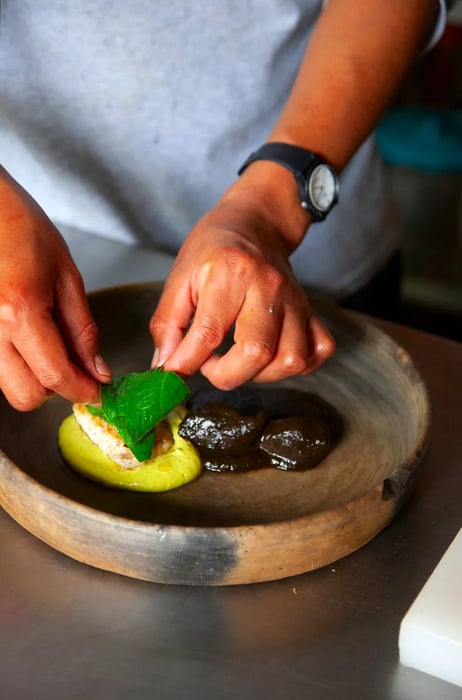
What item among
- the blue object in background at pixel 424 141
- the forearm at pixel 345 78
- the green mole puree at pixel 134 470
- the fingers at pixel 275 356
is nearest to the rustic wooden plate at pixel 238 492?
the green mole puree at pixel 134 470

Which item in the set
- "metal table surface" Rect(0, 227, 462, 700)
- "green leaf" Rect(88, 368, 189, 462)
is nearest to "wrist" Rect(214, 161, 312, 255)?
"green leaf" Rect(88, 368, 189, 462)

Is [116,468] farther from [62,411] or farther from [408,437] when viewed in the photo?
[408,437]

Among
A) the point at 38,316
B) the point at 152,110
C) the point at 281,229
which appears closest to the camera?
the point at 38,316

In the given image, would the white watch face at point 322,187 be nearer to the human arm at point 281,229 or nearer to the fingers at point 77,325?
the human arm at point 281,229

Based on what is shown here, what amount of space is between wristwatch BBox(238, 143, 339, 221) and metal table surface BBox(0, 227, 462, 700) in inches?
17.4

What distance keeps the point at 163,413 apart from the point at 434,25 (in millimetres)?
809

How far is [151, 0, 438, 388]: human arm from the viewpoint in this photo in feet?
3.20

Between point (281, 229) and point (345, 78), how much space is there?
266mm

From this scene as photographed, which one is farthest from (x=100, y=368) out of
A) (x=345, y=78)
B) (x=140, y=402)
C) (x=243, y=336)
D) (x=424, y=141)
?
(x=424, y=141)

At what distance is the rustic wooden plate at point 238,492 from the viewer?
2.67ft

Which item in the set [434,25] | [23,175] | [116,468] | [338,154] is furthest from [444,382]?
[23,175]

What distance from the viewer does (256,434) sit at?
1045mm

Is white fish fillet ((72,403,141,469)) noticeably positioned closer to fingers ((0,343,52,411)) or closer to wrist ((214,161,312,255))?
fingers ((0,343,52,411))

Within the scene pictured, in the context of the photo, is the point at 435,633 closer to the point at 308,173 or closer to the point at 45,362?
the point at 45,362
